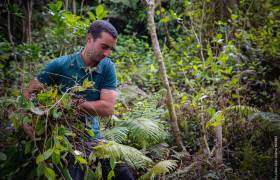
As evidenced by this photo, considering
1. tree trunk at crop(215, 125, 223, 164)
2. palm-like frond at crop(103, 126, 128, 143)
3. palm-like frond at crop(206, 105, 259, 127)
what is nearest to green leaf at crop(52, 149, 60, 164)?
palm-like frond at crop(103, 126, 128, 143)

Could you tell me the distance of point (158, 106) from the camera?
20.3 ft

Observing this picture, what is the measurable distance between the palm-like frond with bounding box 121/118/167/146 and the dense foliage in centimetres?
1

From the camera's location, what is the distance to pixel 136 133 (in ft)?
15.4

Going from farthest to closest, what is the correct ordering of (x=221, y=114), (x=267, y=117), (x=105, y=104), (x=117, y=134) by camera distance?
(x=267, y=117) < (x=117, y=134) < (x=221, y=114) < (x=105, y=104)

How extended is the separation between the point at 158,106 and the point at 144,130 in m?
1.54

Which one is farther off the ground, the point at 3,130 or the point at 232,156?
the point at 3,130

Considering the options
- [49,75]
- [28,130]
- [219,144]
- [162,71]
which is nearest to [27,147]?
[28,130]

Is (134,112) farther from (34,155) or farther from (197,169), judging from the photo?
(34,155)

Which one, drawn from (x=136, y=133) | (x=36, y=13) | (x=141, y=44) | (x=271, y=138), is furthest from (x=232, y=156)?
(x=36, y=13)

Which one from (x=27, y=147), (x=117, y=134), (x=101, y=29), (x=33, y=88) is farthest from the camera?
(x=117, y=134)

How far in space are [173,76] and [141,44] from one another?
2648 mm

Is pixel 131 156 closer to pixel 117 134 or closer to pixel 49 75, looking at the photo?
pixel 117 134

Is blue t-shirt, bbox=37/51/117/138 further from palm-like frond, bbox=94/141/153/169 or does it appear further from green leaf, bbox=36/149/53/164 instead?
green leaf, bbox=36/149/53/164

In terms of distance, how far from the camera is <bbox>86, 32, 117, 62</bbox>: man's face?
12.1ft
